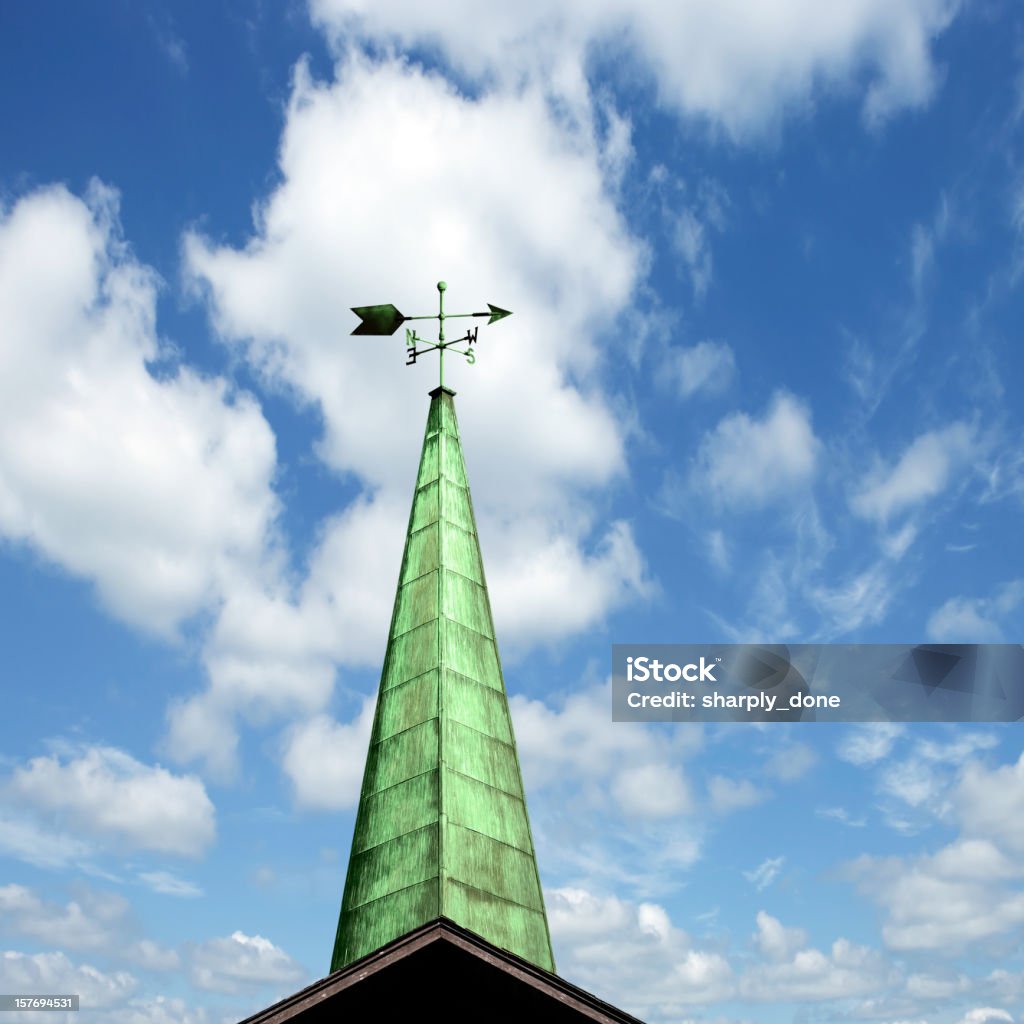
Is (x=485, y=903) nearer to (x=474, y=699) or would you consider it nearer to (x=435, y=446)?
(x=474, y=699)

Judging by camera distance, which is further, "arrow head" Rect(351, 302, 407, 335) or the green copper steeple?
"arrow head" Rect(351, 302, 407, 335)

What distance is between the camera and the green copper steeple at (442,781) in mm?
20953

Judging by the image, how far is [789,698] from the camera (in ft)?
90.6

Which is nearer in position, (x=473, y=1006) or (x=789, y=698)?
(x=473, y=1006)

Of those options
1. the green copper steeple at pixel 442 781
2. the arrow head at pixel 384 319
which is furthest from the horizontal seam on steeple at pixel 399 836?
the arrow head at pixel 384 319

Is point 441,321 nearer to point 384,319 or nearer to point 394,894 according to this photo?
point 384,319

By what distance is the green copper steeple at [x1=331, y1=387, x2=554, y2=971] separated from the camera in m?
21.0

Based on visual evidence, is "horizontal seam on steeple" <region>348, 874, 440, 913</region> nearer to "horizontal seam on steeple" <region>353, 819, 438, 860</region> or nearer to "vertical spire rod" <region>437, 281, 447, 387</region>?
"horizontal seam on steeple" <region>353, 819, 438, 860</region>

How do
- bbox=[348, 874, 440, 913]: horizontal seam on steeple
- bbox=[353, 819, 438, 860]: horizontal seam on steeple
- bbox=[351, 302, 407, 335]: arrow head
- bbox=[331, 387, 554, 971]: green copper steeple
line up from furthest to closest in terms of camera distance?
bbox=[351, 302, 407, 335]: arrow head
bbox=[353, 819, 438, 860]: horizontal seam on steeple
bbox=[331, 387, 554, 971]: green copper steeple
bbox=[348, 874, 440, 913]: horizontal seam on steeple

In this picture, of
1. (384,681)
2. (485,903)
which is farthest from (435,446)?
(485,903)

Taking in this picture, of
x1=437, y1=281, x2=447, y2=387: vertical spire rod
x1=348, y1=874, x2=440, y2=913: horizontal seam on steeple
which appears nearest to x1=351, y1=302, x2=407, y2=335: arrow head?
x1=437, y1=281, x2=447, y2=387: vertical spire rod

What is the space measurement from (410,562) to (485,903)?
787 centimetres

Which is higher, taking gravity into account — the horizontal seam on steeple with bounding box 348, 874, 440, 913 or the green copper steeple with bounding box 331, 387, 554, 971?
the green copper steeple with bounding box 331, 387, 554, 971

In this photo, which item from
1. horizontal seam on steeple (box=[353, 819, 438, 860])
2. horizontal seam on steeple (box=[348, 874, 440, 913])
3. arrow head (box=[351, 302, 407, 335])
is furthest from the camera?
arrow head (box=[351, 302, 407, 335])
